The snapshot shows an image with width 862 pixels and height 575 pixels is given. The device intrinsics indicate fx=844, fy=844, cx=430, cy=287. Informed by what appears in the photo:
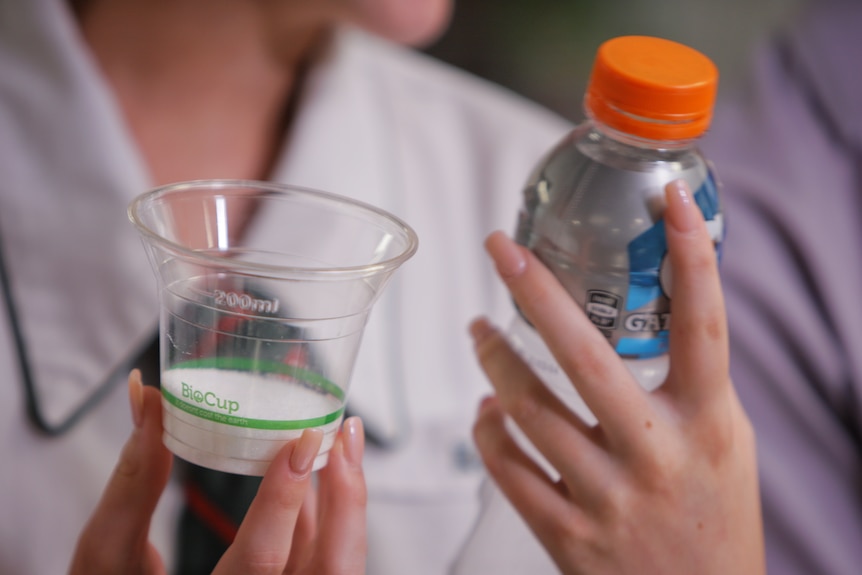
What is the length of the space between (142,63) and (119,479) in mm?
555

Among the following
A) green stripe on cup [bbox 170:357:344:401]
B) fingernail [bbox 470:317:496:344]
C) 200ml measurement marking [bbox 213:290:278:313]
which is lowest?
fingernail [bbox 470:317:496:344]

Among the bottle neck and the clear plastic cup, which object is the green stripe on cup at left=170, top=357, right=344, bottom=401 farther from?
the bottle neck

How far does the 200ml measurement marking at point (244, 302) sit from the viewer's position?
1.16 ft

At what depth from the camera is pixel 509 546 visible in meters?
0.58

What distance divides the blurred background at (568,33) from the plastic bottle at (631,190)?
3.46ft

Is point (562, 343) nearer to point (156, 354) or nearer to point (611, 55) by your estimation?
point (611, 55)

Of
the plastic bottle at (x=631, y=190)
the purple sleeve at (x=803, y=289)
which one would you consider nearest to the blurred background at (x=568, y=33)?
the purple sleeve at (x=803, y=289)

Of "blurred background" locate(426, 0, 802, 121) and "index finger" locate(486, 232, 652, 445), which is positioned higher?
"index finger" locate(486, 232, 652, 445)

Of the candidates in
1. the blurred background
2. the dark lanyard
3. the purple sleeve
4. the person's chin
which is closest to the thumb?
the dark lanyard

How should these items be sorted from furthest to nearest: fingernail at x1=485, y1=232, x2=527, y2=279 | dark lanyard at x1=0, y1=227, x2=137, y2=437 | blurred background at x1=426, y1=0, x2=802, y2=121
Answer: blurred background at x1=426, y1=0, x2=802, y2=121, dark lanyard at x1=0, y1=227, x2=137, y2=437, fingernail at x1=485, y1=232, x2=527, y2=279

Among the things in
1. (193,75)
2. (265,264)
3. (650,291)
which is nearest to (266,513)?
Result: (265,264)

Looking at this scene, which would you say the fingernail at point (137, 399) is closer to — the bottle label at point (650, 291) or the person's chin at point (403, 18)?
the bottle label at point (650, 291)

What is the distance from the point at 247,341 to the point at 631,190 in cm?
20

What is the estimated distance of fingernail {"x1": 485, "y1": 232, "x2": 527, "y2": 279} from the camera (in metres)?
0.43
